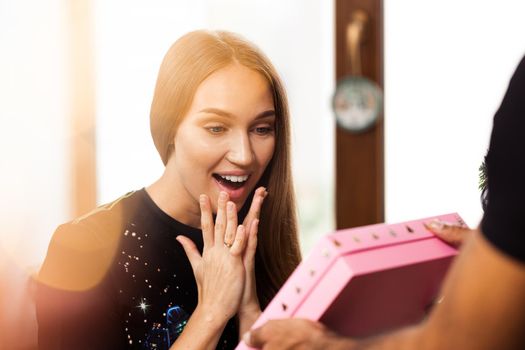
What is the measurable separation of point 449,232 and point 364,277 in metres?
0.18

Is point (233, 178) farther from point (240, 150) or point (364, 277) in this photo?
point (364, 277)

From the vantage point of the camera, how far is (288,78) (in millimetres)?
1659

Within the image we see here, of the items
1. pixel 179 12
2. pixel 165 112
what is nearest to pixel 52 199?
pixel 165 112

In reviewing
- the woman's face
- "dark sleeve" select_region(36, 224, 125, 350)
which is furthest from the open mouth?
"dark sleeve" select_region(36, 224, 125, 350)

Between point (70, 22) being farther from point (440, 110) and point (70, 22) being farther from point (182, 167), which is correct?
point (440, 110)

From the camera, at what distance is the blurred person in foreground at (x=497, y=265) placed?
639 millimetres

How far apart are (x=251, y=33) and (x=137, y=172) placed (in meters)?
0.43

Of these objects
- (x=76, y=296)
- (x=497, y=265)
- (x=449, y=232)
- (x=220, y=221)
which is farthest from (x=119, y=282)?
(x=497, y=265)

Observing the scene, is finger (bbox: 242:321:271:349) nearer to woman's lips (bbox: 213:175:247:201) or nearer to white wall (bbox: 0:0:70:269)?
woman's lips (bbox: 213:175:247:201)

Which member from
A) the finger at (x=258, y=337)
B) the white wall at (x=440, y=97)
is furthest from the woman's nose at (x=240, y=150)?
the white wall at (x=440, y=97)

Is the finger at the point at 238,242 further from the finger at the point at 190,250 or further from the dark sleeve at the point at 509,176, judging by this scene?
the dark sleeve at the point at 509,176

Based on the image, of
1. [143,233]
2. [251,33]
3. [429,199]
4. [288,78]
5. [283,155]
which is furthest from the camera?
[429,199]

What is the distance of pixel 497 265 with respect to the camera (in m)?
0.64

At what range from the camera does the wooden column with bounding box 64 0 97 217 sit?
1.25m
